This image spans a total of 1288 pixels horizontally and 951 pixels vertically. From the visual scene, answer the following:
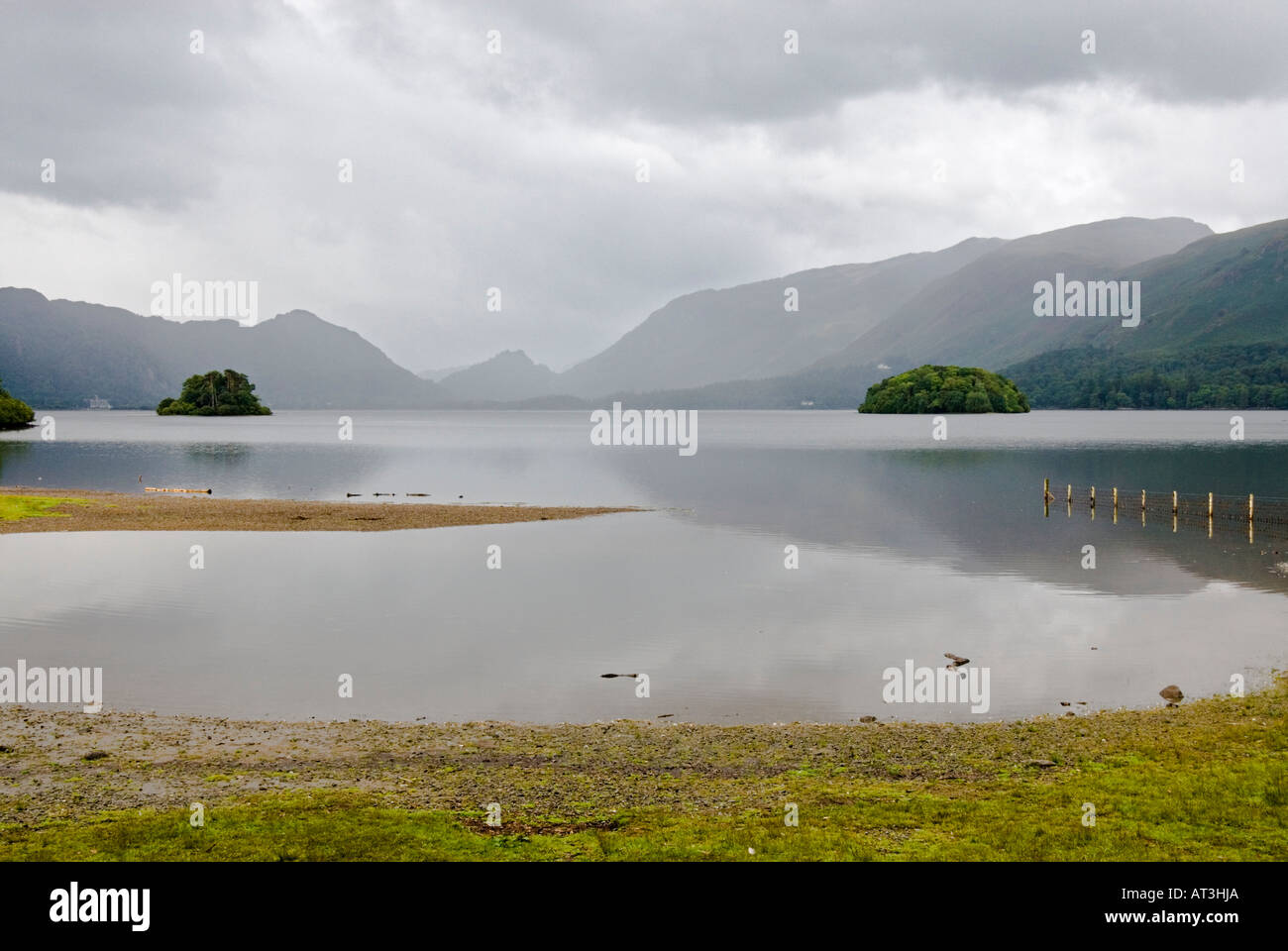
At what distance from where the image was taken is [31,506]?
70.4 metres

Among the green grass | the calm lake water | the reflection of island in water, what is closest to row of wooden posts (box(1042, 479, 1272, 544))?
the calm lake water

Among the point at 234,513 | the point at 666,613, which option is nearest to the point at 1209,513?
the point at 666,613

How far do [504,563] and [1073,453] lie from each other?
406 feet

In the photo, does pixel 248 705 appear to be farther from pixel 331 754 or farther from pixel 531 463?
pixel 531 463

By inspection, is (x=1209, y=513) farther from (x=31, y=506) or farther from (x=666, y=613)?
(x=31, y=506)

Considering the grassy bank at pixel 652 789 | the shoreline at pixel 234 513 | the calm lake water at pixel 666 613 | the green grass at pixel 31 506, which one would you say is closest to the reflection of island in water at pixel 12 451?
the green grass at pixel 31 506

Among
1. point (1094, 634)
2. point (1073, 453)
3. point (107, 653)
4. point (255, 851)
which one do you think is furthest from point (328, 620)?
point (1073, 453)

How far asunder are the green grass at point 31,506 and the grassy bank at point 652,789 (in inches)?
1943

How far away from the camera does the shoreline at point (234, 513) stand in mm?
63875

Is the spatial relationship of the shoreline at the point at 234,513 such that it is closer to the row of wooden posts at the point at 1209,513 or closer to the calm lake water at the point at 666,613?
the calm lake water at the point at 666,613

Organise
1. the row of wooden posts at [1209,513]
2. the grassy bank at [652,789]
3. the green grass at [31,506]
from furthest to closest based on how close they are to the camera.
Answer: the green grass at [31,506]
the row of wooden posts at [1209,513]
the grassy bank at [652,789]

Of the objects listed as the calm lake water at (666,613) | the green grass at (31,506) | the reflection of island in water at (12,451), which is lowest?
the calm lake water at (666,613)

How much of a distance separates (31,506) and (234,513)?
13692mm
